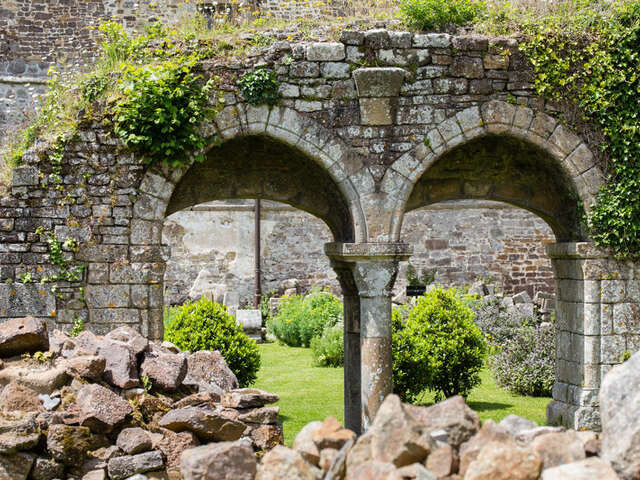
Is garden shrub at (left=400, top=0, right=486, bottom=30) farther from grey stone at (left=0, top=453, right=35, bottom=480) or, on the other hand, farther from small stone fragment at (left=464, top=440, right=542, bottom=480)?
grey stone at (left=0, top=453, right=35, bottom=480)

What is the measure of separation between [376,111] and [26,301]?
3.63m

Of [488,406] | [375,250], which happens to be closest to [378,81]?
[375,250]

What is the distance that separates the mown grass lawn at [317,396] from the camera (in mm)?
8414

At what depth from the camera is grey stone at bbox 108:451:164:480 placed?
4.24 m

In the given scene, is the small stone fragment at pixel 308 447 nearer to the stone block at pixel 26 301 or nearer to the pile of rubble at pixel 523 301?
the stone block at pixel 26 301

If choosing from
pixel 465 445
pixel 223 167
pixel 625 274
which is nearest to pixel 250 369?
pixel 223 167

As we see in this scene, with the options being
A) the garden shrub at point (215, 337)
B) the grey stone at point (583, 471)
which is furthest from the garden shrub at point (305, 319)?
the grey stone at point (583, 471)

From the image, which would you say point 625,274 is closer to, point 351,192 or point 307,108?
point 351,192

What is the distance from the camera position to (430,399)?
9500 mm

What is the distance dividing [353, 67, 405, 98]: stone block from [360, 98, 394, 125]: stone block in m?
0.06

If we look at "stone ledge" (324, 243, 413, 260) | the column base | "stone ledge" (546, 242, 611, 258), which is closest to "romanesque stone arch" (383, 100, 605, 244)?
"stone ledge" (324, 243, 413, 260)

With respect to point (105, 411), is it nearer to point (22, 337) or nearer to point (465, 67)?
point (22, 337)

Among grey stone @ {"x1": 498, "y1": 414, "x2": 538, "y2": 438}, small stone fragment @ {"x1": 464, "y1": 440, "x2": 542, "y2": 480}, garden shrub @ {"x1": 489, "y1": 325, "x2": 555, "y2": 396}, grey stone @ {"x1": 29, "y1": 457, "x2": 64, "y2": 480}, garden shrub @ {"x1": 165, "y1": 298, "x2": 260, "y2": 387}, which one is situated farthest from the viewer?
garden shrub @ {"x1": 489, "y1": 325, "x2": 555, "y2": 396}

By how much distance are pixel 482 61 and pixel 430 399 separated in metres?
4.57
